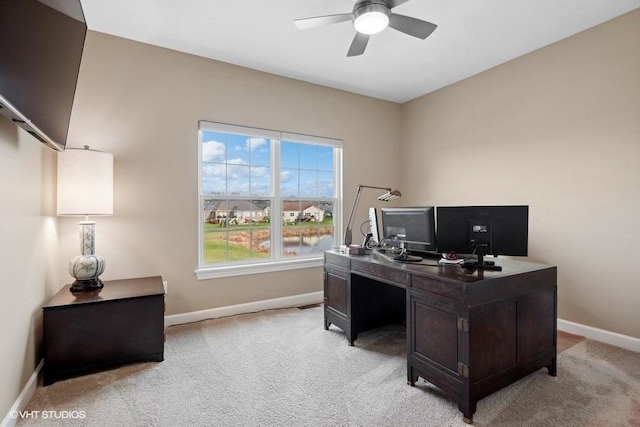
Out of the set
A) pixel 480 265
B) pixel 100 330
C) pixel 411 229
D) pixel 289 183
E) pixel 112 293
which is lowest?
pixel 100 330

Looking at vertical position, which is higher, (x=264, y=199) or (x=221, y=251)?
(x=264, y=199)

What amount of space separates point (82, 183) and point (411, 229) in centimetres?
261

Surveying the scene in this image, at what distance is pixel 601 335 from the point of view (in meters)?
2.74

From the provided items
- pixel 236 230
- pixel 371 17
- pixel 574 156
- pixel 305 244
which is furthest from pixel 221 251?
pixel 574 156

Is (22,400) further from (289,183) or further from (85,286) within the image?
(289,183)

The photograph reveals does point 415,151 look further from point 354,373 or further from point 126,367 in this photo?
point 126,367

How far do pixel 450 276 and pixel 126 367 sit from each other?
A: 243cm

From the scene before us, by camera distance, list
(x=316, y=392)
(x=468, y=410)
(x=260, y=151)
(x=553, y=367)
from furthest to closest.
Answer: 1. (x=260, y=151)
2. (x=553, y=367)
3. (x=316, y=392)
4. (x=468, y=410)

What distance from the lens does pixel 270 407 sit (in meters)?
1.86

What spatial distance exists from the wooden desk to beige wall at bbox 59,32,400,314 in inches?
78.7

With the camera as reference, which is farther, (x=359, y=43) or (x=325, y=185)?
(x=325, y=185)

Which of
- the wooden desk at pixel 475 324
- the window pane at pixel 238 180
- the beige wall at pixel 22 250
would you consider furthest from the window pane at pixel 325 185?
the beige wall at pixel 22 250

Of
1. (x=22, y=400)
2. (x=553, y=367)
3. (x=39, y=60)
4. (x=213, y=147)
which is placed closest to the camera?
(x=39, y=60)

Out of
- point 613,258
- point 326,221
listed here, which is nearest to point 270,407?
point 326,221
